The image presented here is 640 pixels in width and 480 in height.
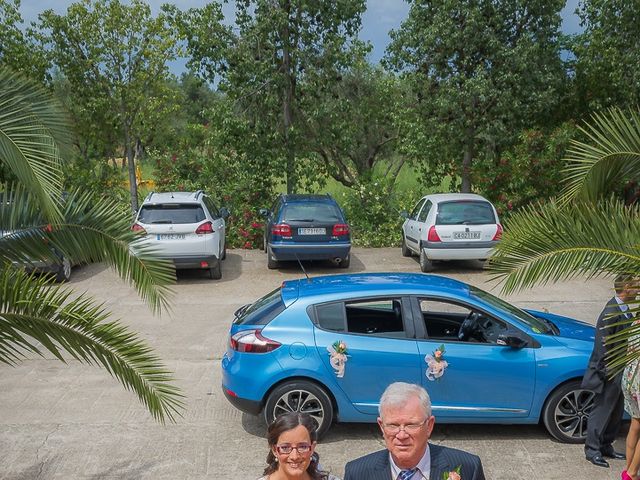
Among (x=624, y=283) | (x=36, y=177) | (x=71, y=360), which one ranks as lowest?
(x=71, y=360)

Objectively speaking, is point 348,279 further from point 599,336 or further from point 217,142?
point 217,142

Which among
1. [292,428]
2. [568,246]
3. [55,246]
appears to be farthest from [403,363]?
[292,428]

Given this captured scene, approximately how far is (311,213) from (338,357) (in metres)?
8.67

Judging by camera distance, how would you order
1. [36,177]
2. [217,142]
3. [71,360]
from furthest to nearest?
[217,142]
[71,360]
[36,177]

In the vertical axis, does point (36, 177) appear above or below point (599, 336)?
above

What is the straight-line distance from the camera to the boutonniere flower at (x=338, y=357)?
6781 mm

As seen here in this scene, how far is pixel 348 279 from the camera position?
7.47 metres

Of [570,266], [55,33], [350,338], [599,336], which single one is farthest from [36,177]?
[55,33]

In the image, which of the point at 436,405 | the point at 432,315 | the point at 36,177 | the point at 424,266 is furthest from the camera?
the point at 424,266

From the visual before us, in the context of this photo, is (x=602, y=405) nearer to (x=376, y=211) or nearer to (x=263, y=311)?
(x=263, y=311)

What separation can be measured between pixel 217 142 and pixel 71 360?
10299mm

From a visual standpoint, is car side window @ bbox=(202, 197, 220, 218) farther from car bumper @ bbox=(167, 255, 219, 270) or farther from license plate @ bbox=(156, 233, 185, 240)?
car bumper @ bbox=(167, 255, 219, 270)

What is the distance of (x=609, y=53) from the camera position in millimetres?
18312

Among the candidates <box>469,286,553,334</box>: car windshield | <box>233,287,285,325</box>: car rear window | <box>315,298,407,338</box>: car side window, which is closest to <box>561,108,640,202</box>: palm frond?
<box>469,286,553,334</box>: car windshield
